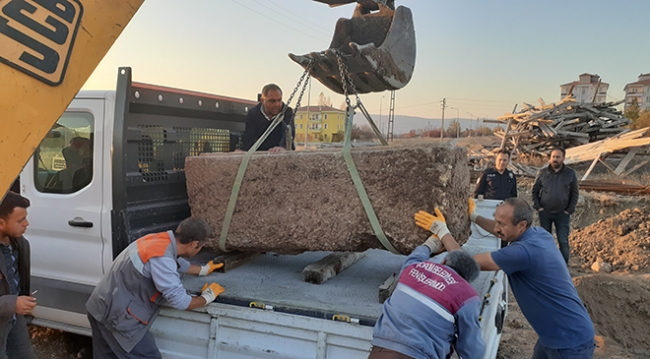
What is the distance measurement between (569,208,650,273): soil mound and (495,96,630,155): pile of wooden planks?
5538 millimetres

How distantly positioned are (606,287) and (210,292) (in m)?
5.17

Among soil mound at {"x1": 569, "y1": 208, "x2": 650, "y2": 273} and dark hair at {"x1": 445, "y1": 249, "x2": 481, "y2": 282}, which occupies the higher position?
dark hair at {"x1": 445, "y1": 249, "x2": 481, "y2": 282}

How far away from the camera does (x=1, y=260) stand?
2539 millimetres

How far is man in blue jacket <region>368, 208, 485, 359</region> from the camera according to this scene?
1.98 metres

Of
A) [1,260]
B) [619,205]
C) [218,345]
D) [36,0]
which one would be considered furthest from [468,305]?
[619,205]

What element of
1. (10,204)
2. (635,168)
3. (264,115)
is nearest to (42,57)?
(10,204)

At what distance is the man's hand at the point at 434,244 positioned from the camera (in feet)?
8.39

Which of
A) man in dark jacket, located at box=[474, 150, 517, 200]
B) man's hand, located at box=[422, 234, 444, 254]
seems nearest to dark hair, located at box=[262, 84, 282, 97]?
man's hand, located at box=[422, 234, 444, 254]

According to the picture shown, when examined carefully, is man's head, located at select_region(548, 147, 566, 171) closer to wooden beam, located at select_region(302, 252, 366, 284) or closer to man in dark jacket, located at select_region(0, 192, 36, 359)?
wooden beam, located at select_region(302, 252, 366, 284)

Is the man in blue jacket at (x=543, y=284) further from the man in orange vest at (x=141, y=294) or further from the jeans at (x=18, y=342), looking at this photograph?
the jeans at (x=18, y=342)

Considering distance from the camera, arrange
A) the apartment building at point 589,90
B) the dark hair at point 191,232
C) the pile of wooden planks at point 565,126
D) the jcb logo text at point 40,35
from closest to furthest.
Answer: the jcb logo text at point 40,35 → the dark hair at point 191,232 → the pile of wooden planks at point 565,126 → the apartment building at point 589,90

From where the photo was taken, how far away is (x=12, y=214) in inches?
97.3

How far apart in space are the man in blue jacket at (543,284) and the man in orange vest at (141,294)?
160 cm

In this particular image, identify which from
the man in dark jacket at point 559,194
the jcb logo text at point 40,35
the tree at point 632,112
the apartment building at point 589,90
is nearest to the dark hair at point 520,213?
the jcb logo text at point 40,35
